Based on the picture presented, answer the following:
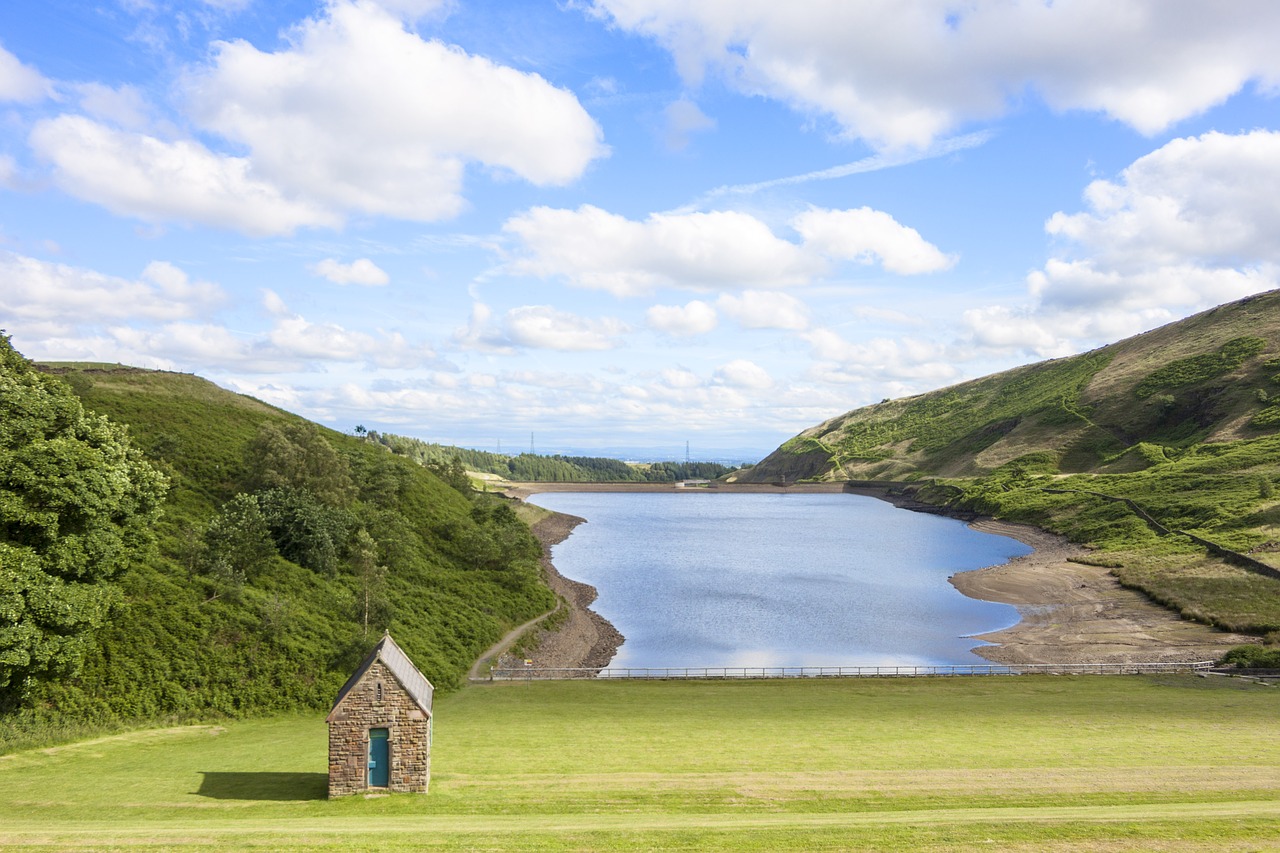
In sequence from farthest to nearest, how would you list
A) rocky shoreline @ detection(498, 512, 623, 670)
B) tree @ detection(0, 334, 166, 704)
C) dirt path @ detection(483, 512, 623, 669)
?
1. dirt path @ detection(483, 512, 623, 669)
2. rocky shoreline @ detection(498, 512, 623, 670)
3. tree @ detection(0, 334, 166, 704)

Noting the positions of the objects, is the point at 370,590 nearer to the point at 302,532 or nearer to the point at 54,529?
the point at 302,532

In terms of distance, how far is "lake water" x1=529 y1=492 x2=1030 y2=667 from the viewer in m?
67.2

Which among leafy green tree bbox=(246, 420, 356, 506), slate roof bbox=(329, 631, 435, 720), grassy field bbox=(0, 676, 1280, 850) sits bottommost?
grassy field bbox=(0, 676, 1280, 850)

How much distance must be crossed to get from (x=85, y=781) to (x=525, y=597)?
4669 cm

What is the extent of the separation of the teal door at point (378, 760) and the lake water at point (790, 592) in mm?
35806

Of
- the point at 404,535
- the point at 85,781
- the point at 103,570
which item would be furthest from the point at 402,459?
the point at 85,781

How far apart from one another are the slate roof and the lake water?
34.9m

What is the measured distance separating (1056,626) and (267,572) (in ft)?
229

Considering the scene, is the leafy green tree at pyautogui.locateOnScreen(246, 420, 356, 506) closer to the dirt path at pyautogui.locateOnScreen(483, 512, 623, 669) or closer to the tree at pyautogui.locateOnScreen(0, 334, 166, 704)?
the dirt path at pyautogui.locateOnScreen(483, 512, 623, 669)

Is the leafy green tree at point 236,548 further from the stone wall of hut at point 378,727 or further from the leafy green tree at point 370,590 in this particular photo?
A: the stone wall of hut at point 378,727

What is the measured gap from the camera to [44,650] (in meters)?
33.2

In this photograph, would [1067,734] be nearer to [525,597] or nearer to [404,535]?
[525,597]

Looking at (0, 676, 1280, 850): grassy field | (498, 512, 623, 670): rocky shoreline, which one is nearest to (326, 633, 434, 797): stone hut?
(0, 676, 1280, 850): grassy field

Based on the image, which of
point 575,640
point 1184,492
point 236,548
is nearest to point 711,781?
point 236,548
